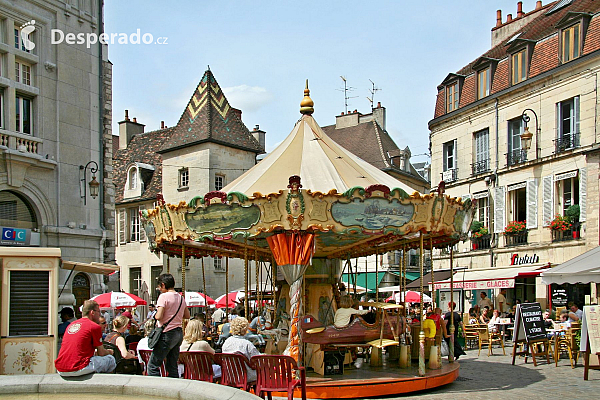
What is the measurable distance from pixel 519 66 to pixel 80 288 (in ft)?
53.8

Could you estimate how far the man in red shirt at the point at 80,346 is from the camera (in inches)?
257

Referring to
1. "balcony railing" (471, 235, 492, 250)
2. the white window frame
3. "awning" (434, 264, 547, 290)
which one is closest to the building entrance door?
the white window frame

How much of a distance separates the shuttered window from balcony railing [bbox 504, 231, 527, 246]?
690 inches

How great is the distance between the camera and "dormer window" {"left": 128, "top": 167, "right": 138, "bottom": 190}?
34.0 metres

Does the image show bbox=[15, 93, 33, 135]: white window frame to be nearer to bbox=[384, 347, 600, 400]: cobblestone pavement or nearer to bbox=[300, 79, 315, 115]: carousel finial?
bbox=[300, 79, 315, 115]: carousel finial

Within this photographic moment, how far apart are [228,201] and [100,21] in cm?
1360

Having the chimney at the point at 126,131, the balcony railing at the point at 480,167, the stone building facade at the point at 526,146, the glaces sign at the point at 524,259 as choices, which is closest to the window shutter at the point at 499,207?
the stone building facade at the point at 526,146

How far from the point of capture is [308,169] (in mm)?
11836

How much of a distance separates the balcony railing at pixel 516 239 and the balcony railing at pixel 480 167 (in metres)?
2.74

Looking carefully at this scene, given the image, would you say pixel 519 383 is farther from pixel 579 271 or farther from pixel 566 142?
pixel 566 142

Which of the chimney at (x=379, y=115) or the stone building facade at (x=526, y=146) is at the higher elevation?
the chimney at (x=379, y=115)

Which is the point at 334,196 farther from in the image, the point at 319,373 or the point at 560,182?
the point at 560,182

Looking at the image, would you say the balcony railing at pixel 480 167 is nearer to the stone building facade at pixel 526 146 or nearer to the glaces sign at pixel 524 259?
the stone building facade at pixel 526 146

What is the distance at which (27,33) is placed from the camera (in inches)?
736
